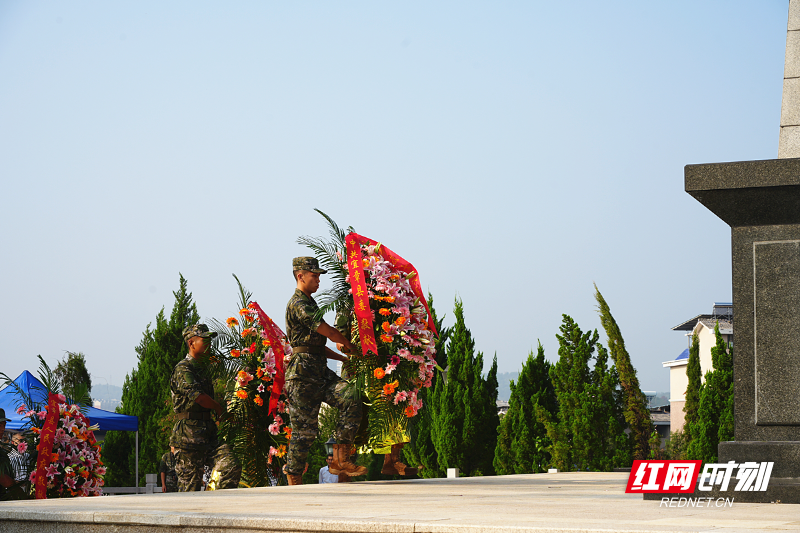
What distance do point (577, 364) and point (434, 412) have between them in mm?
3330

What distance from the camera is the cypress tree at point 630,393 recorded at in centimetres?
1425

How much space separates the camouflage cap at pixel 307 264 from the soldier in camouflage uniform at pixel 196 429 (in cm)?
162

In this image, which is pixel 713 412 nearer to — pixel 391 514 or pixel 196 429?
pixel 196 429

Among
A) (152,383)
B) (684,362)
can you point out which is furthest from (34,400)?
(684,362)

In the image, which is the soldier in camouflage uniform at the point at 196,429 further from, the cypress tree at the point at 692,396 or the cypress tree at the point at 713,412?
the cypress tree at the point at 692,396

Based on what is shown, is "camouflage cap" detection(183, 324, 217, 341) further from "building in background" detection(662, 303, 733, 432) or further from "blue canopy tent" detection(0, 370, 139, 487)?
"building in background" detection(662, 303, 733, 432)

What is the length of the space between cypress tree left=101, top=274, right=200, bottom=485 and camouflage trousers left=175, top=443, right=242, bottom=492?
41.2 ft

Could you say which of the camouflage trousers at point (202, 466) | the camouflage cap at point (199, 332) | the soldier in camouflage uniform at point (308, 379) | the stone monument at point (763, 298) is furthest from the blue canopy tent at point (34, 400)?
the stone monument at point (763, 298)

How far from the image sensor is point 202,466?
932 cm

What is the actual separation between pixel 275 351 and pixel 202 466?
4.68 feet

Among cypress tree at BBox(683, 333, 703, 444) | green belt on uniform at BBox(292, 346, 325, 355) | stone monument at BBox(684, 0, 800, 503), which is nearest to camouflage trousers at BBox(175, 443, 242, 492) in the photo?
green belt on uniform at BBox(292, 346, 325, 355)

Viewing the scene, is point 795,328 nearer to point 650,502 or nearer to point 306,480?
point 650,502

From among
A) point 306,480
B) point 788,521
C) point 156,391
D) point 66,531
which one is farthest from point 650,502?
point 156,391

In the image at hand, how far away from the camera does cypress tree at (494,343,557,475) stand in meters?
15.0
